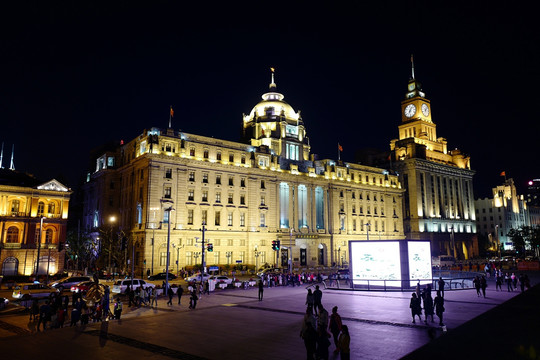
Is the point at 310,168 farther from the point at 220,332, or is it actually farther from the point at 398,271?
the point at 220,332

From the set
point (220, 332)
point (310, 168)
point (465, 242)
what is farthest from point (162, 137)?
point (465, 242)

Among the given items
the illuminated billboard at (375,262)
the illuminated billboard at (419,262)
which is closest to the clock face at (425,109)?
the illuminated billboard at (419,262)

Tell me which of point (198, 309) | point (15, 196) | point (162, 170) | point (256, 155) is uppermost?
point (256, 155)

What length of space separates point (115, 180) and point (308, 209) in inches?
1526

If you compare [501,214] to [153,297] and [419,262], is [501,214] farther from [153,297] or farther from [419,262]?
[153,297]

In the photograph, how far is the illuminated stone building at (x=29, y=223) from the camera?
5759 cm

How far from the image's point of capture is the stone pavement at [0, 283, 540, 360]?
52.8ft

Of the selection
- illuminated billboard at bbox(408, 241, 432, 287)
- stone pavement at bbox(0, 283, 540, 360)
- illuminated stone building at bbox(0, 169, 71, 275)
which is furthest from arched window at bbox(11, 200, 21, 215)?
illuminated billboard at bbox(408, 241, 432, 287)

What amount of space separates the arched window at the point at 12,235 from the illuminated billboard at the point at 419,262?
182 feet

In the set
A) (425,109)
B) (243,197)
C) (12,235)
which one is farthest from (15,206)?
(425,109)

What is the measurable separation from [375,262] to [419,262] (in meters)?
3.99

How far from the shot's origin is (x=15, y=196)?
59.5m

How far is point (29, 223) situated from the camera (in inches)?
2346

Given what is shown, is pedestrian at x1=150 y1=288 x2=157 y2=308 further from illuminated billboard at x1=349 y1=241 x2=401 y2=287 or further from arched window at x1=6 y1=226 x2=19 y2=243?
arched window at x1=6 y1=226 x2=19 y2=243
